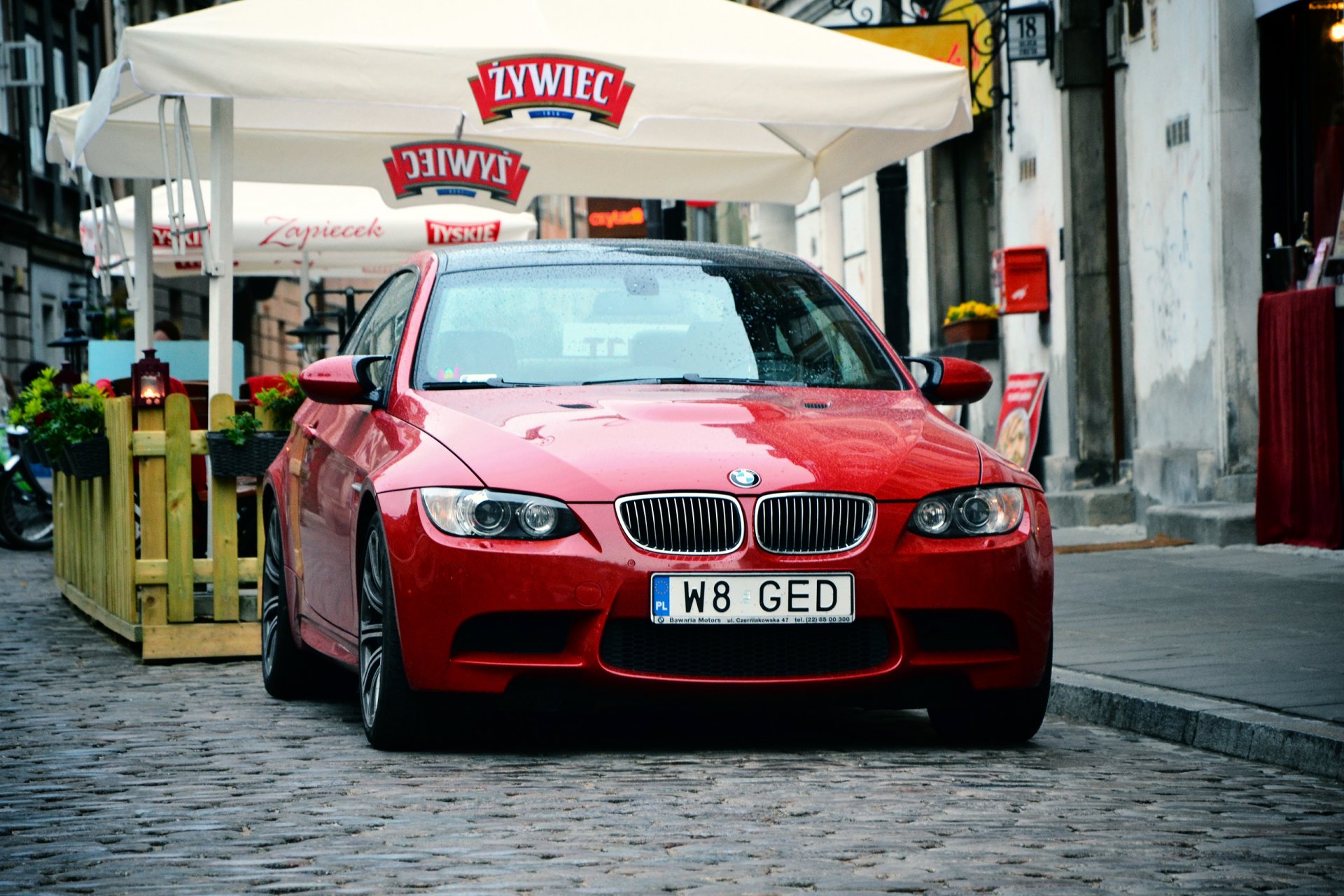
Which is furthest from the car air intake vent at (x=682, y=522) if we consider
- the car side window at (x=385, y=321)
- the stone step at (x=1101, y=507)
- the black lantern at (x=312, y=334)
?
the black lantern at (x=312, y=334)

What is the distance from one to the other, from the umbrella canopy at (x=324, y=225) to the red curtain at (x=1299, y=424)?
6765 mm

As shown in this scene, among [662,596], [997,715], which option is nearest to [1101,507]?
[997,715]

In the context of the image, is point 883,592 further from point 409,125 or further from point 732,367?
point 409,125

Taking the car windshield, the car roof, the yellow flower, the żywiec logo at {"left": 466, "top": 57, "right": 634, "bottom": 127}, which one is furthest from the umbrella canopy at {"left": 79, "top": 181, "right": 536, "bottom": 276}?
the car windshield

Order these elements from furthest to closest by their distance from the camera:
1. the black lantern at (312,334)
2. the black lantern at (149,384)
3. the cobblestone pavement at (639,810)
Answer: the black lantern at (312,334) → the black lantern at (149,384) → the cobblestone pavement at (639,810)

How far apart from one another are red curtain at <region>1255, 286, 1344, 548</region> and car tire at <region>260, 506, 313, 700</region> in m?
5.89

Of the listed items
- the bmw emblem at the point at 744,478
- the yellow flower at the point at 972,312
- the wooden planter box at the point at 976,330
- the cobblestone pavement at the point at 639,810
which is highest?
the yellow flower at the point at 972,312

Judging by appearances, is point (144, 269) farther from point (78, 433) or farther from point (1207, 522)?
point (1207, 522)

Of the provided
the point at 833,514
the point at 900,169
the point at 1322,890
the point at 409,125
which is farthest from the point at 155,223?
the point at 1322,890

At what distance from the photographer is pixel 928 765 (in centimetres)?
586

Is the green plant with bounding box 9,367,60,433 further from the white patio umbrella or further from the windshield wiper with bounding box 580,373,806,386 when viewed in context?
the windshield wiper with bounding box 580,373,806,386

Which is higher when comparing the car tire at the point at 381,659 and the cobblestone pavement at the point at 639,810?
the car tire at the point at 381,659

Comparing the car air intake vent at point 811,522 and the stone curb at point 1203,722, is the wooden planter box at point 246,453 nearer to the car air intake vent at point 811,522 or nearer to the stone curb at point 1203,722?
the stone curb at point 1203,722

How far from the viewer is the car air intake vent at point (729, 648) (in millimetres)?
5777
